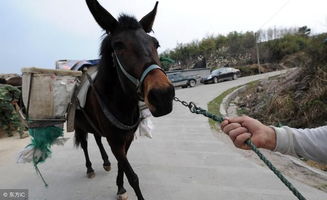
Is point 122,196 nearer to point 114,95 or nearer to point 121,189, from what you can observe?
point 121,189

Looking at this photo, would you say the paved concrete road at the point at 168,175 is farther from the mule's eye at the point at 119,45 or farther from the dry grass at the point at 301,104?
the mule's eye at the point at 119,45

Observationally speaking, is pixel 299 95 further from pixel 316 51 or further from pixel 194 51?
pixel 194 51

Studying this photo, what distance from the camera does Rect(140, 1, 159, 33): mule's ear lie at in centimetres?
247

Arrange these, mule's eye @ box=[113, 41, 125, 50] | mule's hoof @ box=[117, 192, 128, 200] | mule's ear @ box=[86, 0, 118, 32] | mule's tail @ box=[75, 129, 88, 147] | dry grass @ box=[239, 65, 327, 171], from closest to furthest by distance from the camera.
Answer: mule's eye @ box=[113, 41, 125, 50] → mule's ear @ box=[86, 0, 118, 32] → mule's hoof @ box=[117, 192, 128, 200] → mule's tail @ box=[75, 129, 88, 147] → dry grass @ box=[239, 65, 327, 171]

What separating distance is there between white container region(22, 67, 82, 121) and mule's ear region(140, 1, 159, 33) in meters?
1.19

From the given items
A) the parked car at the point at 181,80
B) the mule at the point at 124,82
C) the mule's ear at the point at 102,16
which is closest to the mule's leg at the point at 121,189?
the mule at the point at 124,82

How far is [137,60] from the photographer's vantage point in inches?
73.0

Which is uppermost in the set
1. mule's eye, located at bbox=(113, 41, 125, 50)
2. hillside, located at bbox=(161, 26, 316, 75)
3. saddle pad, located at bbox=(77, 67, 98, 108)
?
hillside, located at bbox=(161, 26, 316, 75)

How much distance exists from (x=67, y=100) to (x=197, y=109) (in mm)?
1987

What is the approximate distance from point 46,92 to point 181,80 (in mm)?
18454

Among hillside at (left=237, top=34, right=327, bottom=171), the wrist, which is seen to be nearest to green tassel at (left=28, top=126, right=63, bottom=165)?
the wrist

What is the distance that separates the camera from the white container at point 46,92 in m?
2.76

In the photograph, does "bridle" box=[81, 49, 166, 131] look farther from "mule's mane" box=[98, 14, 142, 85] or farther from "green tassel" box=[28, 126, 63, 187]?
"green tassel" box=[28, 126, 63, 187]

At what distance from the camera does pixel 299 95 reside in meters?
5.54
